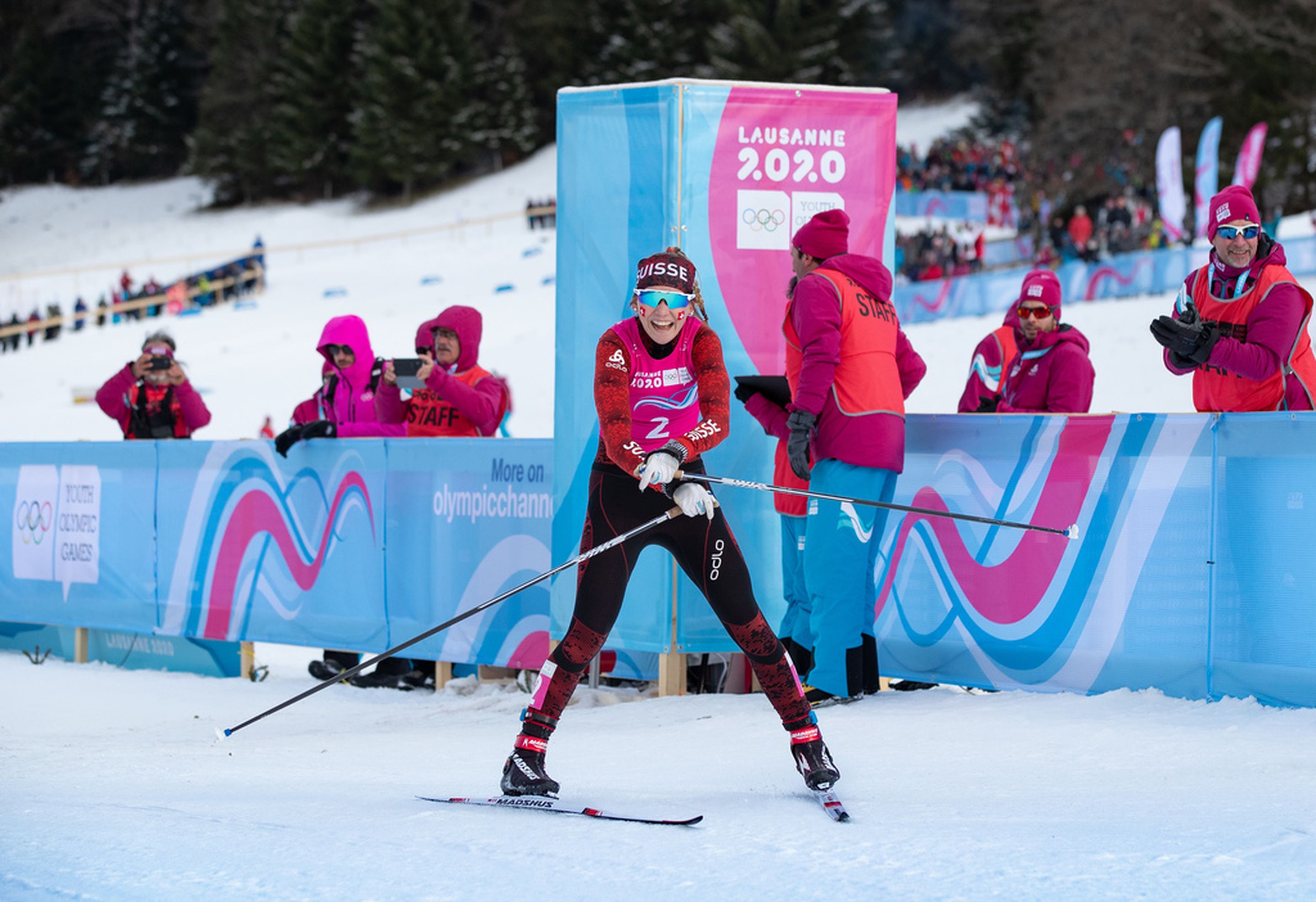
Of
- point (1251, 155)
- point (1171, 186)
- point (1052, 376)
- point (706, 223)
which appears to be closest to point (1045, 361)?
point (1052, 376)

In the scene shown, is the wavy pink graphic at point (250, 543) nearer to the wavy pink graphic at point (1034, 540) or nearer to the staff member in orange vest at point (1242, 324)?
the wavy pink graphic at point (1034, 540)

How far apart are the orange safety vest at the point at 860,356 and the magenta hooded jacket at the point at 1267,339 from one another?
3.61 feet

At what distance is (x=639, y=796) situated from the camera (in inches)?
181

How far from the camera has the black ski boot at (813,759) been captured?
14.5ft

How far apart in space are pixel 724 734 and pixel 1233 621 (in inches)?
78.8

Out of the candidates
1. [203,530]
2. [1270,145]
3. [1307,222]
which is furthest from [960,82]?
[203,530]

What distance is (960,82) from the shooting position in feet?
225

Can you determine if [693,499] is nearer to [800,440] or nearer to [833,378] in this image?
[800,440]

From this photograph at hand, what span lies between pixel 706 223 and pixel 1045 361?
70.5 inches

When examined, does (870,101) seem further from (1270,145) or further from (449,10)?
(449,10)

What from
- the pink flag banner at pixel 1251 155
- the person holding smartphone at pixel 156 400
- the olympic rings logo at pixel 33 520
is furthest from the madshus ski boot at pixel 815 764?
the pink flag banner at pixel 1251 155

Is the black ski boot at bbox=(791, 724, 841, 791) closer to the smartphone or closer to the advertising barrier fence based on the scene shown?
Answer: the advertising barrier fence

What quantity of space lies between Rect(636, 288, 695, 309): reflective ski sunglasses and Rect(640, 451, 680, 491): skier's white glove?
0.55m

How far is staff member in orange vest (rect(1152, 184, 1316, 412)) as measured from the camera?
5562 mm
